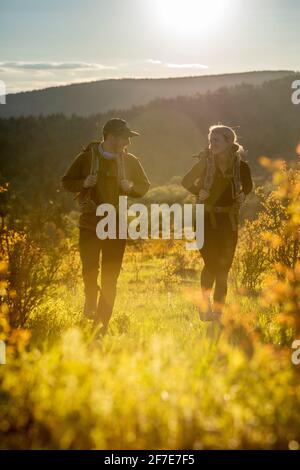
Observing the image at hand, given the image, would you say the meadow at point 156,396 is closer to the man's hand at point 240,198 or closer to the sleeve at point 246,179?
the man's hand at point 240,198

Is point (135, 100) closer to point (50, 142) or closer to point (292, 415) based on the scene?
point (50, 142)

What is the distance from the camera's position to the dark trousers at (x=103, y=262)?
21.0ft

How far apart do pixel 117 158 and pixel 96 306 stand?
1.66 m

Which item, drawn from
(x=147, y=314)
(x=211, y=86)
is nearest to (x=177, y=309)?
(x=147, y=314)

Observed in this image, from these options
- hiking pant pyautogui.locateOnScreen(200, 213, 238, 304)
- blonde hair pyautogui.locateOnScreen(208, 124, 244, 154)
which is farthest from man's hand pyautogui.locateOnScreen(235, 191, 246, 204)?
blonde hair pyautogui.locateOnScreen(208, 124, 244, 154)

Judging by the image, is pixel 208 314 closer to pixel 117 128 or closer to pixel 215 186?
pixel 215 186

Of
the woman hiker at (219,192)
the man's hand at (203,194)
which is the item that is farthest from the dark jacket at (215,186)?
the man's hand at (203,194)

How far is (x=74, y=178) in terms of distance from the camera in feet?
20.8

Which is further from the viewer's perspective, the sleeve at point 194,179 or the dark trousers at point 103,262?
the sleeve at point 194,179

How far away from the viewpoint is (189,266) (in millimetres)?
16375

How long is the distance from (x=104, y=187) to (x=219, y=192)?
132 cm

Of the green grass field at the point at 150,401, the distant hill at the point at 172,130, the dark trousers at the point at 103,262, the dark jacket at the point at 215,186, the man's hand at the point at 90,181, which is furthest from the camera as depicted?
the distant hill at the point at 172,130

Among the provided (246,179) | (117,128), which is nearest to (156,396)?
(117,128)

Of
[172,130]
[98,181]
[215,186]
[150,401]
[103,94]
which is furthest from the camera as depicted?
[103,94]
